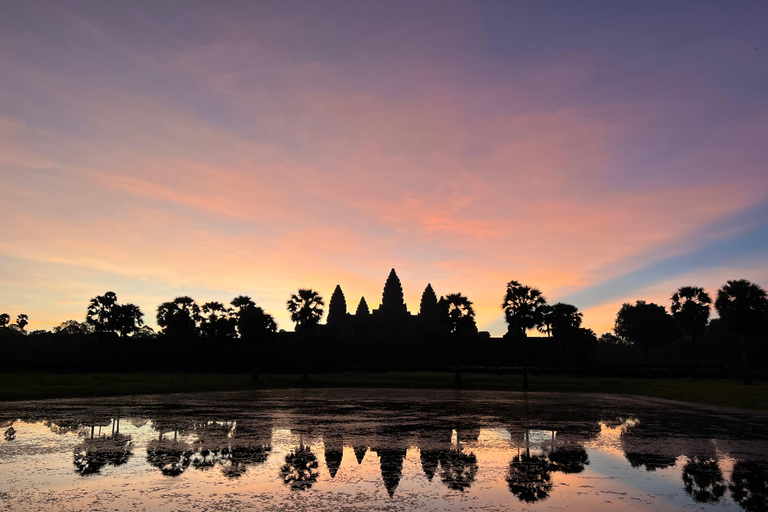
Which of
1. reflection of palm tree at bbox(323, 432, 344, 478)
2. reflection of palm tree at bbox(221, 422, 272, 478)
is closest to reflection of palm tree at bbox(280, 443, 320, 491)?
reflection of palm tree at bbox(323, 432, 344, 478)

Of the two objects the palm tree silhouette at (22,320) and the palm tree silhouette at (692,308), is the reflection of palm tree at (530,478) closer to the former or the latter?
the palm tree silhouette at (692,308)

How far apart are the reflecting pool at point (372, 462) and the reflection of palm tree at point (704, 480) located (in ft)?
0.14

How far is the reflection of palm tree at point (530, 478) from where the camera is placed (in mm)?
10875

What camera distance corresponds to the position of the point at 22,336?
9956cm

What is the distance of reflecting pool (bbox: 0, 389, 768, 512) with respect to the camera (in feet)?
33.7

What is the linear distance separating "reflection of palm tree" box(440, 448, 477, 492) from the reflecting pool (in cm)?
6

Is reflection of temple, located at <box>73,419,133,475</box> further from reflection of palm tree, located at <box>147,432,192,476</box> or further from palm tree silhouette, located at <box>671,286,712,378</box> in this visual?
palm tree silhouette, located at <box>671,286,712,378</box>

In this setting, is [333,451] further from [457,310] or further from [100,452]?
[457,310]

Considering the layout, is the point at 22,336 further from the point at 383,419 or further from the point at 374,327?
the point at 383,419

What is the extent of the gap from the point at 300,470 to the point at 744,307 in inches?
2027

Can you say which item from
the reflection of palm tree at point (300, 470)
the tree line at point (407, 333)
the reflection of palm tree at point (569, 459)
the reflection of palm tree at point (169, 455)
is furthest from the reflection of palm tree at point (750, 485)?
the tree line at point (407, 333)

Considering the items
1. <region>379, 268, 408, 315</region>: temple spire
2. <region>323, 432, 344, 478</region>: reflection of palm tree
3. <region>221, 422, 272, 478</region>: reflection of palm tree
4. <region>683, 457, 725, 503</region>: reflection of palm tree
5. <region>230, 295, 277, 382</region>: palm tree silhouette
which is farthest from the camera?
<region>379, 268, 408, 315</region>: temple spire

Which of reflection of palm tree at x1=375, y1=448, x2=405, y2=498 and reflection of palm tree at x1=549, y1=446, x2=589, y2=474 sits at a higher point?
reflection of palm tree at x1=375, y1=448, x2=405, y2=498

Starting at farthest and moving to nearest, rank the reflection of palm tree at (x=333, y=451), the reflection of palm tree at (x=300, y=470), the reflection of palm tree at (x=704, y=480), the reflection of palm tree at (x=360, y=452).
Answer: the reflection of palm tree at (x=360, y=452) < the reflection of palm tree at (x=333, y=451) < the reflection of palm tree at (x=300, y=470) < the reflection of palm tree at (x=704, y=480)
